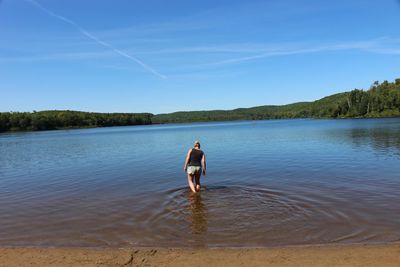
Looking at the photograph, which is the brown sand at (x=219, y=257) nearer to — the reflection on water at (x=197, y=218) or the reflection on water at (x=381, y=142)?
the reflection on water at (x=197, y=218)

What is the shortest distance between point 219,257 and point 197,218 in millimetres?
3648

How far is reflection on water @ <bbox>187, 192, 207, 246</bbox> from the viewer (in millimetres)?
10112

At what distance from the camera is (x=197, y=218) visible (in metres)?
12.0

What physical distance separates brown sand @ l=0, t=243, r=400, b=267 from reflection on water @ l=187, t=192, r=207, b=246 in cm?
108

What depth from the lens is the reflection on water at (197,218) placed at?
33.2ft

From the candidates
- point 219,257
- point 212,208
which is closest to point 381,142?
point 212,208

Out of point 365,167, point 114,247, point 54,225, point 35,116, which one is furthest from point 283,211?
point 35,116

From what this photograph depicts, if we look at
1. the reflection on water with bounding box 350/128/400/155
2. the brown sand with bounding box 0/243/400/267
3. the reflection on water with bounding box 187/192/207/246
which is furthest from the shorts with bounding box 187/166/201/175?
the reflection on water with bounding box 350/128/400/155

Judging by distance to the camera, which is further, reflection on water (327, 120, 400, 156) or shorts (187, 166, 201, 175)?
reflection on water (327, 120, 400, 156)

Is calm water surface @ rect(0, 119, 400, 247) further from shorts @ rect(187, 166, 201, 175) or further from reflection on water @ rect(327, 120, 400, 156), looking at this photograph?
reflection on water @ rect(327, 120, 400, 156)

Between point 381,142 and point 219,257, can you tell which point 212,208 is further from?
point 381,142

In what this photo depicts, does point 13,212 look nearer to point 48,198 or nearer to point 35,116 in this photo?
point 48,198

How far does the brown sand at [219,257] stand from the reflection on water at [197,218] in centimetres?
108

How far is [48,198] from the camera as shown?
659 inches
